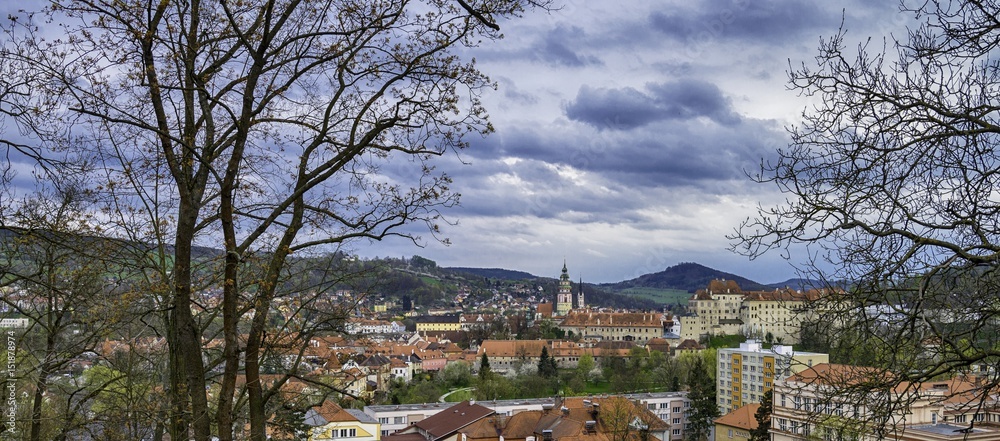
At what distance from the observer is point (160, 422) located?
4469mm

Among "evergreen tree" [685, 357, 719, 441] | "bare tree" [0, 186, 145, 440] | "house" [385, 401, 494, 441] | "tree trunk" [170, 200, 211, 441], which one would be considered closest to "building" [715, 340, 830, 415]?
"evergreen tree" [685, 357, 719, 441]

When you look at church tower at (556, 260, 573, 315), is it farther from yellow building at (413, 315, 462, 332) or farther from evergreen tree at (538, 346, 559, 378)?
evergreen tree at (538, 346, 559, 378)

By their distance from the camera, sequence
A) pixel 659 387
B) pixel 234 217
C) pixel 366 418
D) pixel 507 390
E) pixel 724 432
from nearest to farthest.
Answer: pixel 234 217 < pixel 366 418 < pixel 724 432 < pixel 507 390 < pixel 659 387

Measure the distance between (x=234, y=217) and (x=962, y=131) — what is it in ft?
14.5

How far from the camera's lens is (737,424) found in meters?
38.1

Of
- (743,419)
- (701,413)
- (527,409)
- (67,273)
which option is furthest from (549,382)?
(67,273)

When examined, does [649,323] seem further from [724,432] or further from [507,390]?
[724,432]

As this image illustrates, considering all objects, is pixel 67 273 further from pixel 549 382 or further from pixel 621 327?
pixel 621 327

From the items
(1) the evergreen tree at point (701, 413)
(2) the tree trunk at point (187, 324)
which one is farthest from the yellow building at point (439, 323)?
(2) the tree trunk at point (187, 324)

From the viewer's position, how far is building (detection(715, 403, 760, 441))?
37.2 meters

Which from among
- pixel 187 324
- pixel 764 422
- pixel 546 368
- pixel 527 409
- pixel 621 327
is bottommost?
pixel 527 409

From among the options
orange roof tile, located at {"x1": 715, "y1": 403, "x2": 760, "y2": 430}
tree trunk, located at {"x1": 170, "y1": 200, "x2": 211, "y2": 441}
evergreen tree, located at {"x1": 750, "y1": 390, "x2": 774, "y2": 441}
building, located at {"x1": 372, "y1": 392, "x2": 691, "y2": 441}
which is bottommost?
building, located at {"x1": 372, "y1": 392, "x2": 691, "y2": 441}

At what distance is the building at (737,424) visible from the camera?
37.2 m

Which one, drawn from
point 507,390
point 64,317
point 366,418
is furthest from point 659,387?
point 64,317
